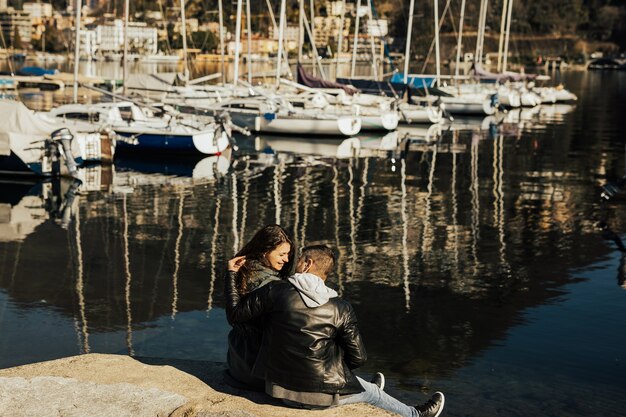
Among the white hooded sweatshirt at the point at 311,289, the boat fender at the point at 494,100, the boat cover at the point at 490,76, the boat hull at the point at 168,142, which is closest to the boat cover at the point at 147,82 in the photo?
the boat fender at the point at 494,100

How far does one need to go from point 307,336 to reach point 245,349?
32.2 inches

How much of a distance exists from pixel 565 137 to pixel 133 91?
21.1 m

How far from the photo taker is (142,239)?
18812 millimetres

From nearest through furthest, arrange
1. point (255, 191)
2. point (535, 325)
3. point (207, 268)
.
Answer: point (535, 325) → point (207, 268) → point (255, 191)

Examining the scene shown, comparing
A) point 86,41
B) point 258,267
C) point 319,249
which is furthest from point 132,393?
point 86,41

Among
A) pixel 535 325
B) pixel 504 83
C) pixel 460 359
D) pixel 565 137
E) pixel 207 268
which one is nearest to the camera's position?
pixel 460 359

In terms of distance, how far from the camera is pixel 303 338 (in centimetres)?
757

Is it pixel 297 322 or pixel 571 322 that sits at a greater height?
pixel 297 322

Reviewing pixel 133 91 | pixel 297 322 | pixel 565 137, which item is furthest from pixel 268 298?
pixel 133 91

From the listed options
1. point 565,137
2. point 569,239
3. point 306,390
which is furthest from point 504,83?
point 306,390

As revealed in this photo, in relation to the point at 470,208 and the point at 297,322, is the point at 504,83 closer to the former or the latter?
the point at 470,208

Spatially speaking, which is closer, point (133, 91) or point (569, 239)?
point (569, 239)

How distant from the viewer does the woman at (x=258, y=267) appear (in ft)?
26.2

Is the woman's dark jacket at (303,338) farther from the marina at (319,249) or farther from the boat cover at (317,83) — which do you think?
the boat cover at (317,83)
